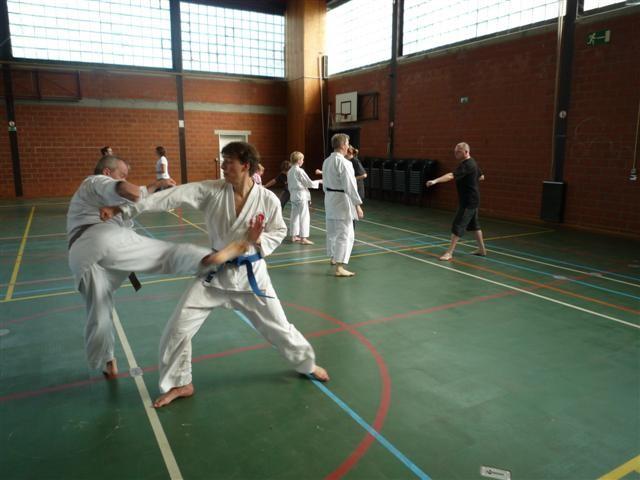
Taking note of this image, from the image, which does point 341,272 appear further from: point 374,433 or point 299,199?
point 374,433

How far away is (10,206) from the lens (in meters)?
13.3

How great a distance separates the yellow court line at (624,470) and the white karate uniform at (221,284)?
2024mm

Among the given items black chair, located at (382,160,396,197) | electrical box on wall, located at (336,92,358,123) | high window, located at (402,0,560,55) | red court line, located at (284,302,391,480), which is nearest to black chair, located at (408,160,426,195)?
black chair, located at (382,160,396,197)

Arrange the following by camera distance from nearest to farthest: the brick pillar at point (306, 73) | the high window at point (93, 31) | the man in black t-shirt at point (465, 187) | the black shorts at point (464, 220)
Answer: the man in black t-shirt at point (465, 187)
the black shorts at point (464, 220)
the high window at point (93, 31)
the brick pillar at point (306, 73)

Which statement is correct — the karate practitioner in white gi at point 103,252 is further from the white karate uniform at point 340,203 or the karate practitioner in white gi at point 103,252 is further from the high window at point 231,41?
the high window at point 231,41

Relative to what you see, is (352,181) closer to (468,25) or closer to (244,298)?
(244,298)

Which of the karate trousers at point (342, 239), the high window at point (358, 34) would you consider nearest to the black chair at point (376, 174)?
the high window at point (358, 34)

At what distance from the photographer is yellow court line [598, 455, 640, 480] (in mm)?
2455

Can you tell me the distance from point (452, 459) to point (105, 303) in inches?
94.7

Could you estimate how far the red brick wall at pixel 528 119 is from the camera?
29.3 feet

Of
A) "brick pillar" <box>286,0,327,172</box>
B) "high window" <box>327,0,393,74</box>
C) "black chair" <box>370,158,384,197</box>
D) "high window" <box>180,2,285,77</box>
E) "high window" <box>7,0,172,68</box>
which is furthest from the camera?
"brick pillar" <box>286,0,327,172</box>

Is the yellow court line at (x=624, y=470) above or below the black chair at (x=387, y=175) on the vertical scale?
below

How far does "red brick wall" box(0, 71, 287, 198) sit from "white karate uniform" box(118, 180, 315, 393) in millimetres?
14602

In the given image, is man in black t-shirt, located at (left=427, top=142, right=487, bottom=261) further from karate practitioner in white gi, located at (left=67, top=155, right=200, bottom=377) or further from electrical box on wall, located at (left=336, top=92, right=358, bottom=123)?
electrical box on wall, located at (left=336, top=92, right=358, bottom=123)
